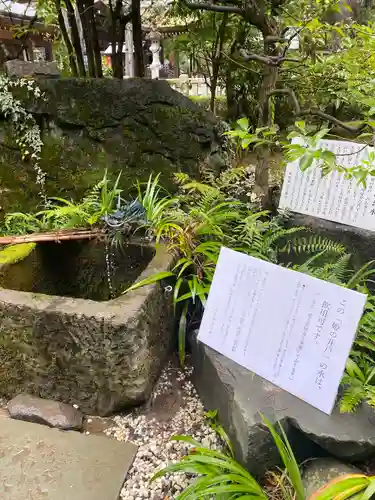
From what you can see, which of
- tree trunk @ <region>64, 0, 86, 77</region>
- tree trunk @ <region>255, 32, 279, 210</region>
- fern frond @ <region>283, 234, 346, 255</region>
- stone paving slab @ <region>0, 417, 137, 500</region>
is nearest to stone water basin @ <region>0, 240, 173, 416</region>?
stone paving slab @ <region>0, 417, 137, 500</region>

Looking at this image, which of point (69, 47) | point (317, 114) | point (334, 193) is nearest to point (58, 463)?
point (334, 193)

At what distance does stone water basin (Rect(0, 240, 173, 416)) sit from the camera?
2.21 m

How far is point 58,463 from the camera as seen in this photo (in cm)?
210

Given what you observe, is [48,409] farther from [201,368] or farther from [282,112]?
[282,112]

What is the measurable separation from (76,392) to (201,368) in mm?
793

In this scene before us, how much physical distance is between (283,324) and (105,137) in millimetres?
2710

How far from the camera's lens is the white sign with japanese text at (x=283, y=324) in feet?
6.03

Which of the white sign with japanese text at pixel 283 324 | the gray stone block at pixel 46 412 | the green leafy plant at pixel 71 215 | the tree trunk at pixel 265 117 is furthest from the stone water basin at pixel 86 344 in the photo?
the tree trunk at pixel 265 117

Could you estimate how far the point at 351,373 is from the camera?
208 centimetres

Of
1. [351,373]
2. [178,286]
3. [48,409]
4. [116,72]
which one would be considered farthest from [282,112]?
[48,409]

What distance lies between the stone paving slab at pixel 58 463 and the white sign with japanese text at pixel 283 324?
84cm

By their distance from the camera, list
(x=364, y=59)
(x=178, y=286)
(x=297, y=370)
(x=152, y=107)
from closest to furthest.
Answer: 1. (x=297, y=370)
2. (x=178, y=286)
3. (x=364, y=59)
4. (x=152, y=107)

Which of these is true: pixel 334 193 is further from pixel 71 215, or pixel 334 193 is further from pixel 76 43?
pixel 76 43

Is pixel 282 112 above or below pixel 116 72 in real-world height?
below
